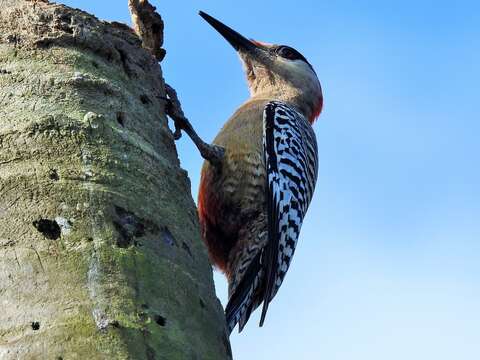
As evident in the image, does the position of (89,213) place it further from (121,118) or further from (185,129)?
(185,129)

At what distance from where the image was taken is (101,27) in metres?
3.77

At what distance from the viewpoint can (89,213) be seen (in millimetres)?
2752

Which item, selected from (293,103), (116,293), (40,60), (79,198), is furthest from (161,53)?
(293,103)

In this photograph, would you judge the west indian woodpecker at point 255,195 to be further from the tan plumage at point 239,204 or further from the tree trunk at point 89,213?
the tree trunk at point 89,213

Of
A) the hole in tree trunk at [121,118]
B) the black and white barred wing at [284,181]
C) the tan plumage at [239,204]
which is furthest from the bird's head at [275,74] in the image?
the hole in tree trunk at [121,118]

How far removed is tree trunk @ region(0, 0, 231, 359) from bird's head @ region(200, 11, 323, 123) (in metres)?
4.39

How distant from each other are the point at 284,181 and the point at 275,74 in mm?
2035

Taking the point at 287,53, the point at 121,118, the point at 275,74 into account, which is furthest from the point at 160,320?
the point at 287,53

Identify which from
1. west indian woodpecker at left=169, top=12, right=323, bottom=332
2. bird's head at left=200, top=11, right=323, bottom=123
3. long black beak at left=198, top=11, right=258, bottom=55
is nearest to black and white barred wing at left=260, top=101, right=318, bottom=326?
west indian woodpecker at left=169, top=12, right=323, bottom=332

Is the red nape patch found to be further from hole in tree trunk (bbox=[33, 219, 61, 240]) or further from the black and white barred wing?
hole in tree trunk (bbox=[33, 219, 61, 240])

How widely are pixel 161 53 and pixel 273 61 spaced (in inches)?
141

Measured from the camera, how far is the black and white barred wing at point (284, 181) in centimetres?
579

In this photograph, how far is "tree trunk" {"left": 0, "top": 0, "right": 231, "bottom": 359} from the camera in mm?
2398

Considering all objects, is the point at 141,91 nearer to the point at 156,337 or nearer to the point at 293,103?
the point at 156,337
